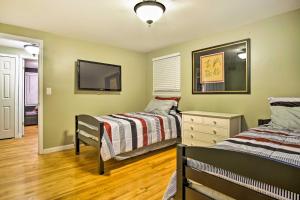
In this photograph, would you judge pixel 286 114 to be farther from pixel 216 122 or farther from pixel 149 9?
pixel 149 9

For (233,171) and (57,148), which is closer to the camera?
(233,171)

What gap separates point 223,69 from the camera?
10.5 feet

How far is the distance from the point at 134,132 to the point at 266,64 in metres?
2.26

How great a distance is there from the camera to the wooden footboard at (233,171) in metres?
0.82

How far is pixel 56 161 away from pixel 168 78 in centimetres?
276

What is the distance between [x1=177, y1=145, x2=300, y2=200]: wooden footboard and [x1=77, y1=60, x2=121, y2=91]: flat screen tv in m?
2.91

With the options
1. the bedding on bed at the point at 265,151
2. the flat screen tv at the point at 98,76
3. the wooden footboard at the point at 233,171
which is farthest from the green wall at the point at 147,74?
the wooden footboard at the point at 233,171

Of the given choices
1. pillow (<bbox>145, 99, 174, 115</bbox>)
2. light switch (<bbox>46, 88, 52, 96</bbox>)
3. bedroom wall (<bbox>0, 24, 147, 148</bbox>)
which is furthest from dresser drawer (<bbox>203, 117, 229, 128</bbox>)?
light switch (<bbox>46, 88, 52, 96</bbox>)

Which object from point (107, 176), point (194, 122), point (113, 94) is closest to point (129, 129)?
point (107, 176)

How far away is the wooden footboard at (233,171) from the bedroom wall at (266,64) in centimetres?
208

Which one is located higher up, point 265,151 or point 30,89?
point 30,89

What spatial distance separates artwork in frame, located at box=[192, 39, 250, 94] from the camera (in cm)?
291

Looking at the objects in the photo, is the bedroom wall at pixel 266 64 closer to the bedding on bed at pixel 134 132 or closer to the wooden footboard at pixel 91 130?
the bedding on bed at pixel 134 132

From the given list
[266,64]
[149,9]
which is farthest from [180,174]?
[266,64]
